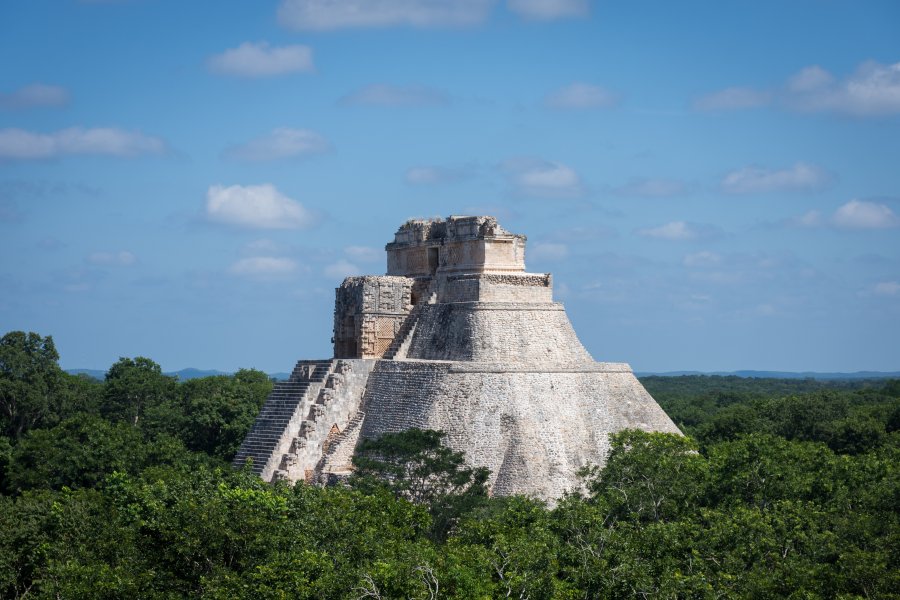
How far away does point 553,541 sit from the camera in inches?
1261

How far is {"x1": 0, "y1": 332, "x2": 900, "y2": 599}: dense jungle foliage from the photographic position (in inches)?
1166

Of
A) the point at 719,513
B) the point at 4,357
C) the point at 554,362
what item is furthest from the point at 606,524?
the point at 4,357

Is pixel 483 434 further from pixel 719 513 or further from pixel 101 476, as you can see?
pixel 101 476

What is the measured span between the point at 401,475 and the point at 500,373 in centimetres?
538

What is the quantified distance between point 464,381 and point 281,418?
6536 millimetres

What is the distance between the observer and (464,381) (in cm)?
4306

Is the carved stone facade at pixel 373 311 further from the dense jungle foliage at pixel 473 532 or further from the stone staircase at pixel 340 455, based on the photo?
the dense jungle foliage at pixel 473 532

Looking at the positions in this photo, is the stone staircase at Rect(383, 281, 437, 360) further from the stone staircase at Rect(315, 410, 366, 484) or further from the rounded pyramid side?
the stone staircase at Rect(315, 410, 366, 484)

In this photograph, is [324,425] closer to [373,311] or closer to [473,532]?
[373,311]

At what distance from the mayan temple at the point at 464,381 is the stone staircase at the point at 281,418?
5cm

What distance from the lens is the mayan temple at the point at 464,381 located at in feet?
137

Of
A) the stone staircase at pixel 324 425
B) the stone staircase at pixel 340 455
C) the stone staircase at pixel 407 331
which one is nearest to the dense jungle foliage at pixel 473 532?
the stone staircase at pixel 340 455

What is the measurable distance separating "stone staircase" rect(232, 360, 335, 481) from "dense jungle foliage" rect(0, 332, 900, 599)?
4.62 ft

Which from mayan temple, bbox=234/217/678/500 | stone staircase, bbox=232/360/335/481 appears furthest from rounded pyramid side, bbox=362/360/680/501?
stone staircase, bbox=232/360/335/481
